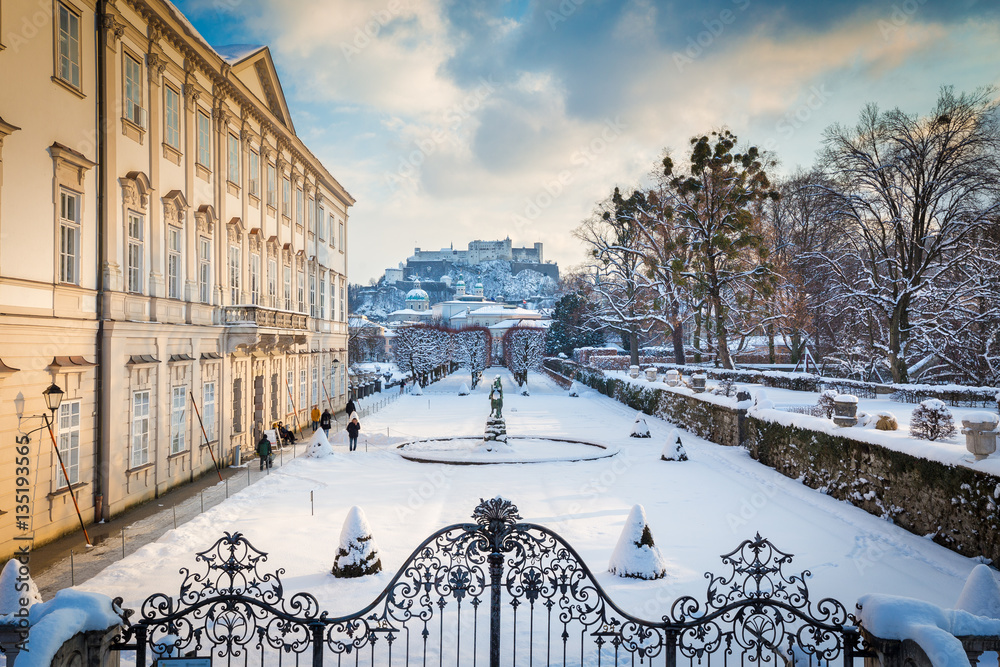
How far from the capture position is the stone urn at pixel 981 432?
9086 millimetres

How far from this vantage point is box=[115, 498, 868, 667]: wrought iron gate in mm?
4879

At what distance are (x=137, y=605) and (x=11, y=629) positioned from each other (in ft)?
Answer: 14.0

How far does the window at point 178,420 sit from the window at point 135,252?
303 centimetres

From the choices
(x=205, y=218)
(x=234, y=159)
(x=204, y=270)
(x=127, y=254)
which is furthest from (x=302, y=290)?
(x=127, y=254)

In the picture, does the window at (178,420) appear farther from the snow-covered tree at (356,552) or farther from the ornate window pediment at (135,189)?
the snow-covered tree at (356,552)

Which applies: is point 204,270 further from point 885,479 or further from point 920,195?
point 920,195

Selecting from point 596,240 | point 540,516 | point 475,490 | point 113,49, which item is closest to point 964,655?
point 540,516

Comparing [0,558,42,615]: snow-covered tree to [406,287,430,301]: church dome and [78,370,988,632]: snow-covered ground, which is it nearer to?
[78,370,988,632]: snow-covered ground

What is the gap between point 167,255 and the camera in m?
15.1

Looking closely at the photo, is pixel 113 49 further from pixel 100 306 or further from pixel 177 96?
pixel 100 306

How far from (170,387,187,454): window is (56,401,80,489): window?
3.58 metres

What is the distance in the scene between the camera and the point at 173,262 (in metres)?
15.5

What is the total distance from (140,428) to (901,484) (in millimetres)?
15834

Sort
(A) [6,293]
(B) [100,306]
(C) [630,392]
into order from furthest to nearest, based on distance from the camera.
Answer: (C) [630,392], (B) [100,306], (A) [6,293]
